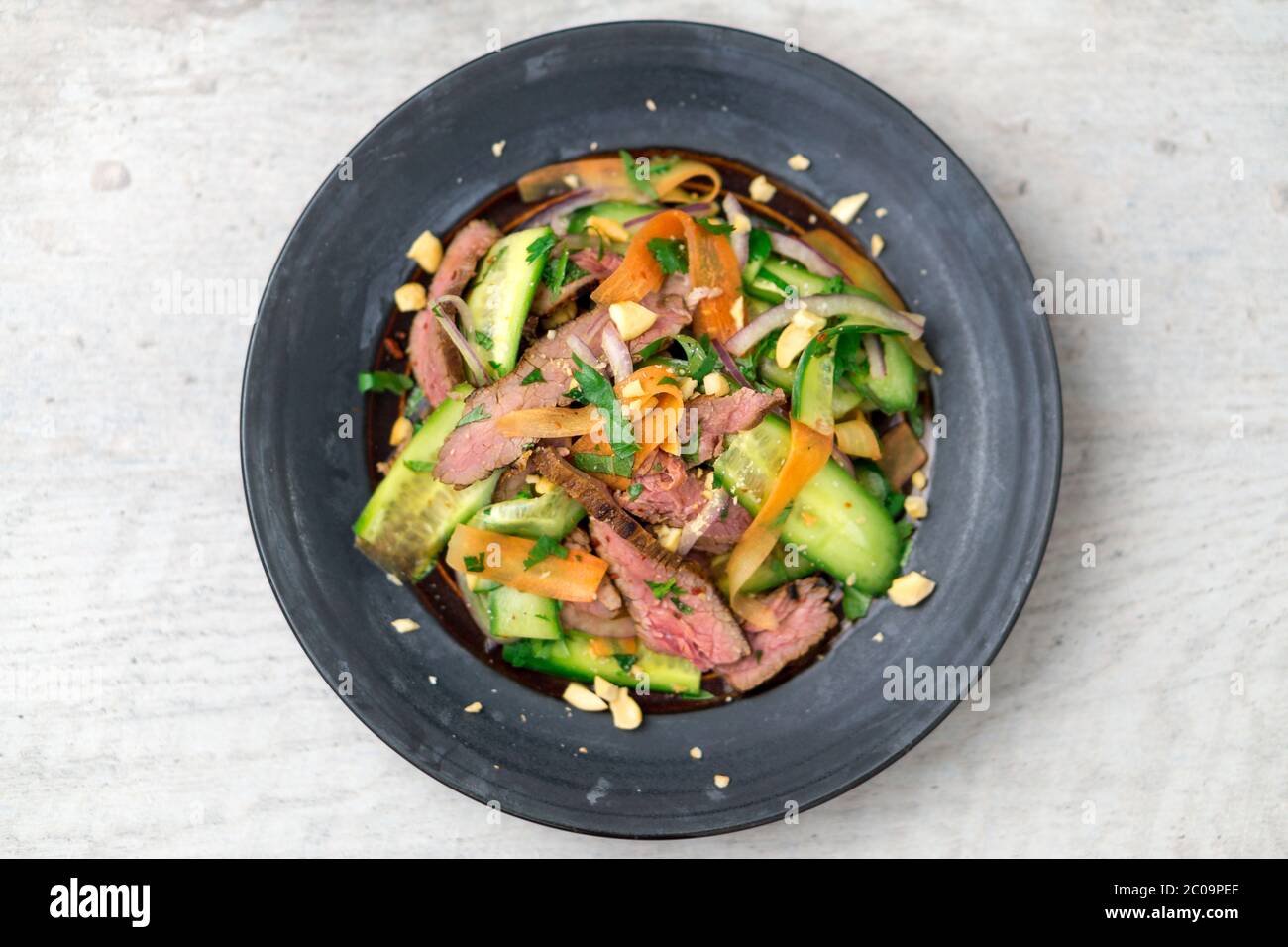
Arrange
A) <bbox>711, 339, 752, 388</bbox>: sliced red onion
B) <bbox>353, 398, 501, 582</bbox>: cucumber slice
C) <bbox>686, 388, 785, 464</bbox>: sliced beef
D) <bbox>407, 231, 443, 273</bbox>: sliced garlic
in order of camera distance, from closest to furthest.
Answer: <bbox>686, 388, 785, 464</bbox>: sliced beef → <bbox>711, 339, 752, 388</bbox>: sliced red onion → <bbox>353, 398, 501, 582</bbox>: cucumber slice → <bbox>407, 231, 443, 273</bbox>: sliced garlic

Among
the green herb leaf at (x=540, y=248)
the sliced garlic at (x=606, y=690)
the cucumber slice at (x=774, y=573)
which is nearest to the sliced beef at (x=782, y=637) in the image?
the cucumber slice at (x=774, y=573)

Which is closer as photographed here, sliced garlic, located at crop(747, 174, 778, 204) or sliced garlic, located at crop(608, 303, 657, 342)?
sliced garlic, located at crop(608, 303, 657, 342)

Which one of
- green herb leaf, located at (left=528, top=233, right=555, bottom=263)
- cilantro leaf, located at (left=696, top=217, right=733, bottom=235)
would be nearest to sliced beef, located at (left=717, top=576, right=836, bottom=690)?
cilantro leaf, located at (left=696, top=217, right=733, bottom=235)

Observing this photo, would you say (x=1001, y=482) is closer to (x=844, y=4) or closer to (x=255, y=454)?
(x=844, y=4)

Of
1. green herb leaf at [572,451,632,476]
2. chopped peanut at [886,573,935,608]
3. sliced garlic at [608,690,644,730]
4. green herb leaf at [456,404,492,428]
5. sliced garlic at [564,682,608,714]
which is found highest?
green herb leaf at [456,404,492,428]

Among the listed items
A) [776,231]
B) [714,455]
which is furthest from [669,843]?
[776,231]

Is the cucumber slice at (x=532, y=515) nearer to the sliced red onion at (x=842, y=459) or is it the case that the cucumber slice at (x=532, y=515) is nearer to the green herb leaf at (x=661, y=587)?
the green herb leaf at (x=661, y=587)

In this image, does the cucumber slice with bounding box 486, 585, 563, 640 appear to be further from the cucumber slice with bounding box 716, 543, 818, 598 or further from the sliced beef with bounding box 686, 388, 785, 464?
the sliced beef with bounding box 686, 388, 785, 464

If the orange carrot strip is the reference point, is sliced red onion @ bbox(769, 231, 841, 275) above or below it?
above
